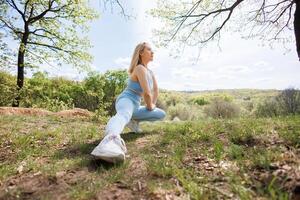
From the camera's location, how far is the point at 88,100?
1658cm

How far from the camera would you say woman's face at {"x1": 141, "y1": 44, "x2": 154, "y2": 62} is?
213 inches

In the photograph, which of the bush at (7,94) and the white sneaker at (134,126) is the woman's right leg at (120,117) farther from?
the bush at (7,94)

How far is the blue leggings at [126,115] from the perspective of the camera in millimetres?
4389

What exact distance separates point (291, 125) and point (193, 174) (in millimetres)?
2439

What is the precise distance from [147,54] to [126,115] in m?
1.17

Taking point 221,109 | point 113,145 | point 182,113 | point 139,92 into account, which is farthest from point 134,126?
point 182,113

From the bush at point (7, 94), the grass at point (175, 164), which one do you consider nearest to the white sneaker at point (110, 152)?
the grass at point (175, 164)

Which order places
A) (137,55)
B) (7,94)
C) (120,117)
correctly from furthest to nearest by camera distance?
(7,94), (137,55), (120,117)

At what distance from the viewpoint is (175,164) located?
3.83 m

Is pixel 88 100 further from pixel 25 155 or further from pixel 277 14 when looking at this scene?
pixel 25 155

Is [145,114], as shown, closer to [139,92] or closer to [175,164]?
[139,92]

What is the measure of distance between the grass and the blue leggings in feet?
1.15

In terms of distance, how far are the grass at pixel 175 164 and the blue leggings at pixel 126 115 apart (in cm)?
35

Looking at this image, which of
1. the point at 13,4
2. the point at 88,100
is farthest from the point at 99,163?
the point at 13,4
